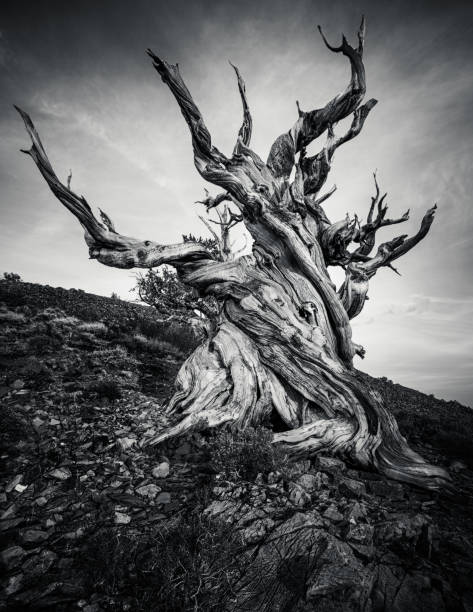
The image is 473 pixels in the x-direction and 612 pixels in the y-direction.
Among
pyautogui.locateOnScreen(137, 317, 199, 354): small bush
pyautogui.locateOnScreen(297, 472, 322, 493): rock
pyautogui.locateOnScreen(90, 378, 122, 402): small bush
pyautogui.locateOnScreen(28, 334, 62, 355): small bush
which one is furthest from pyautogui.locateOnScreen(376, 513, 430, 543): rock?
pyautogui.locateOnScreen(137, 317, 199, 354): small bush

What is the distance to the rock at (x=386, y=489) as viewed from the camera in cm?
378

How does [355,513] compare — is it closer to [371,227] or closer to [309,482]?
[309,482]

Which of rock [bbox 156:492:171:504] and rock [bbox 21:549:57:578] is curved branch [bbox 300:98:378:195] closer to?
rock [bbox 156:492:171:504]

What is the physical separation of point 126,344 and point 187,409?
18.9 feet

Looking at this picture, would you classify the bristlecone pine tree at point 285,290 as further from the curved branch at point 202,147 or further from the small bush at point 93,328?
the small bush at point 93,328

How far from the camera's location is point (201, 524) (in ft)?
8.99

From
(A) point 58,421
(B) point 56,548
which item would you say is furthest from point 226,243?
(B) point 56,548

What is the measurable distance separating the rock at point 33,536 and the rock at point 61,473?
2.82ft

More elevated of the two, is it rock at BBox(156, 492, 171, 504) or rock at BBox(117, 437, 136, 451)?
rock at BBox(117, 437, 136, 451)

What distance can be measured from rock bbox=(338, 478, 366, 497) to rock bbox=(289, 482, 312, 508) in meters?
0.54

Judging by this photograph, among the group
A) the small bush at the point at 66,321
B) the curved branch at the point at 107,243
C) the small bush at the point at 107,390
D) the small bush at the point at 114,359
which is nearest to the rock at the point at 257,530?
the small bush at the point at 107,390

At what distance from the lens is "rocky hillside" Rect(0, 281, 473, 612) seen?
2189 mm

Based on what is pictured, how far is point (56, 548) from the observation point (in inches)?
98.7

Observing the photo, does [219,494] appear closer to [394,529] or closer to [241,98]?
[394,529]
